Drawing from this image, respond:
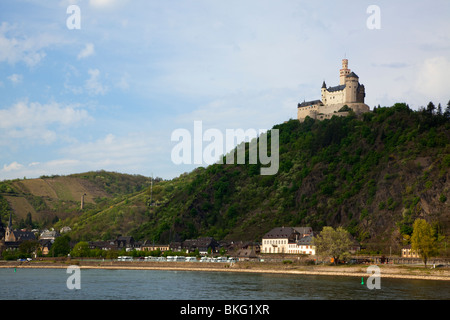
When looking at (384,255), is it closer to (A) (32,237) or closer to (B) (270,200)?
(B) (270,200)

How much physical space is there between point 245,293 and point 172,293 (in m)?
8.57

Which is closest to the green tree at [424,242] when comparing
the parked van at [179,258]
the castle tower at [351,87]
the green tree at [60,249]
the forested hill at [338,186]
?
the forested hill at [338,186]

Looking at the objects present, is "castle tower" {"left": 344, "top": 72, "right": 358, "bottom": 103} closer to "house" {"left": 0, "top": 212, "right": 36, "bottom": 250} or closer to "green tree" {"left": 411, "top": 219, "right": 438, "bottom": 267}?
"green tree" {"left": 411, "top": 219, "right": 438, "bottom": 267}

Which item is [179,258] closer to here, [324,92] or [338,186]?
[338,186]

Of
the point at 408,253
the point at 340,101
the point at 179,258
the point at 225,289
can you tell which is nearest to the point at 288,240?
the point at 179,258

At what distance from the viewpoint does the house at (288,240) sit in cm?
11209

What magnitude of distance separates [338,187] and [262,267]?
134ft

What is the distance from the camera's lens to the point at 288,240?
11506 centimetres

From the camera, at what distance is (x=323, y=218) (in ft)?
404

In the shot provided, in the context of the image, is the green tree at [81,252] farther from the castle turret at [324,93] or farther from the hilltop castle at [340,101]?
the castle turret at [324,93]

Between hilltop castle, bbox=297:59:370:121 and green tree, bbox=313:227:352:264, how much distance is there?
2831 inches

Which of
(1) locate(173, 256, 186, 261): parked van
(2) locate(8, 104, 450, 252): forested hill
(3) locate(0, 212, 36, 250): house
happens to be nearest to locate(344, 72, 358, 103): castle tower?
(2) locate(8, 104, 450, 252): forested hill
